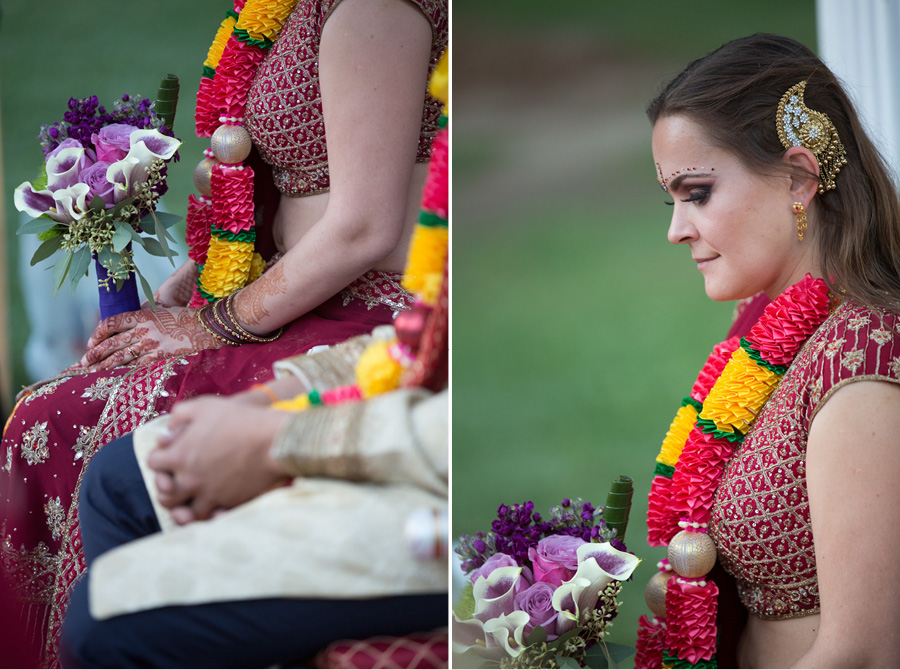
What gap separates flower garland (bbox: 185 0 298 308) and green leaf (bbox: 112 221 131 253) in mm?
155

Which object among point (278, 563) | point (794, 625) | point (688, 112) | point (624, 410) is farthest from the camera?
point (624, 410)

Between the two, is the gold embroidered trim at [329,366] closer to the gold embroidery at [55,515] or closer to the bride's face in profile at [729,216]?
the gold embroidery at [55,515]

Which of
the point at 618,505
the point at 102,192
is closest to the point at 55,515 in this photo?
the point at 102,192

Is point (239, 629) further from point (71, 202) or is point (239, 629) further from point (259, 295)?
point (71, 202)

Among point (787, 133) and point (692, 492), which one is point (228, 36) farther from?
point (692, 492)

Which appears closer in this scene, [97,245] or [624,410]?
[97,245]

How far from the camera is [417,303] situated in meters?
0.94

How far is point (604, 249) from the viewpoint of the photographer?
423cm

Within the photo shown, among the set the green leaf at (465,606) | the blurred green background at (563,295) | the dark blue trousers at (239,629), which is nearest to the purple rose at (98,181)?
the dark blue trousers at (239,629)

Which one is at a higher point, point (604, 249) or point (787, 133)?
point (787, 133)

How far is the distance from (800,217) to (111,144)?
119cm

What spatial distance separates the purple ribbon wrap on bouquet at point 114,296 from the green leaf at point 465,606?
31.6 inches

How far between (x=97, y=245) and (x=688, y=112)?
106 cm

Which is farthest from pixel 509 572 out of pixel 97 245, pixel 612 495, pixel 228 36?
pixel 228 36
